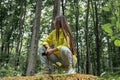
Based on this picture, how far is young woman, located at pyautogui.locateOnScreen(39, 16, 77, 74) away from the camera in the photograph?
4.09 meters

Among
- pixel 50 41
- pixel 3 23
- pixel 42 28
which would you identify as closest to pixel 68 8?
pixel 42 28

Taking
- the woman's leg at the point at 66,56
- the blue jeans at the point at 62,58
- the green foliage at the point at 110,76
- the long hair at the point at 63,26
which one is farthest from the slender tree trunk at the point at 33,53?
the green foliage at the point at 110,76

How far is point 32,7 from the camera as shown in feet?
84.6

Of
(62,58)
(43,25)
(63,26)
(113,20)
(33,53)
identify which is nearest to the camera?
(113,20)

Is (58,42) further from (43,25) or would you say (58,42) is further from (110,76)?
(43,25)

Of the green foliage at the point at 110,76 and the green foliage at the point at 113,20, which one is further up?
the green foliage at the point at 113,20

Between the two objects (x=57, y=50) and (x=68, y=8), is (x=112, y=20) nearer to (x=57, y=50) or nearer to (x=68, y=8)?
(x=57, y=50)

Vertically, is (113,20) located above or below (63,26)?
above

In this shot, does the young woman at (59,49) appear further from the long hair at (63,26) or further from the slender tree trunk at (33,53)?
the slender tree trunk at (33,53)

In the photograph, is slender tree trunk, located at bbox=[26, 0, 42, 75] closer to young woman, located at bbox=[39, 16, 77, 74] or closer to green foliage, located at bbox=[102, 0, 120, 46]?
young woman, located at bbox=[39, 16, 77, 74]

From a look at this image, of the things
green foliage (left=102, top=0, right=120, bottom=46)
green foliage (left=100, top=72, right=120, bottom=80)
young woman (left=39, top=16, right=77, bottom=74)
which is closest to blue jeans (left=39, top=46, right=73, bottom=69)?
young woman (left=39, top=16, right=77, bottom=74)

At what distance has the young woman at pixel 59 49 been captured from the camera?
4.09 meters

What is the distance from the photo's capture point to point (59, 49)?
4.03m

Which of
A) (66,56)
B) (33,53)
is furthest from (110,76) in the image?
(33,53)
